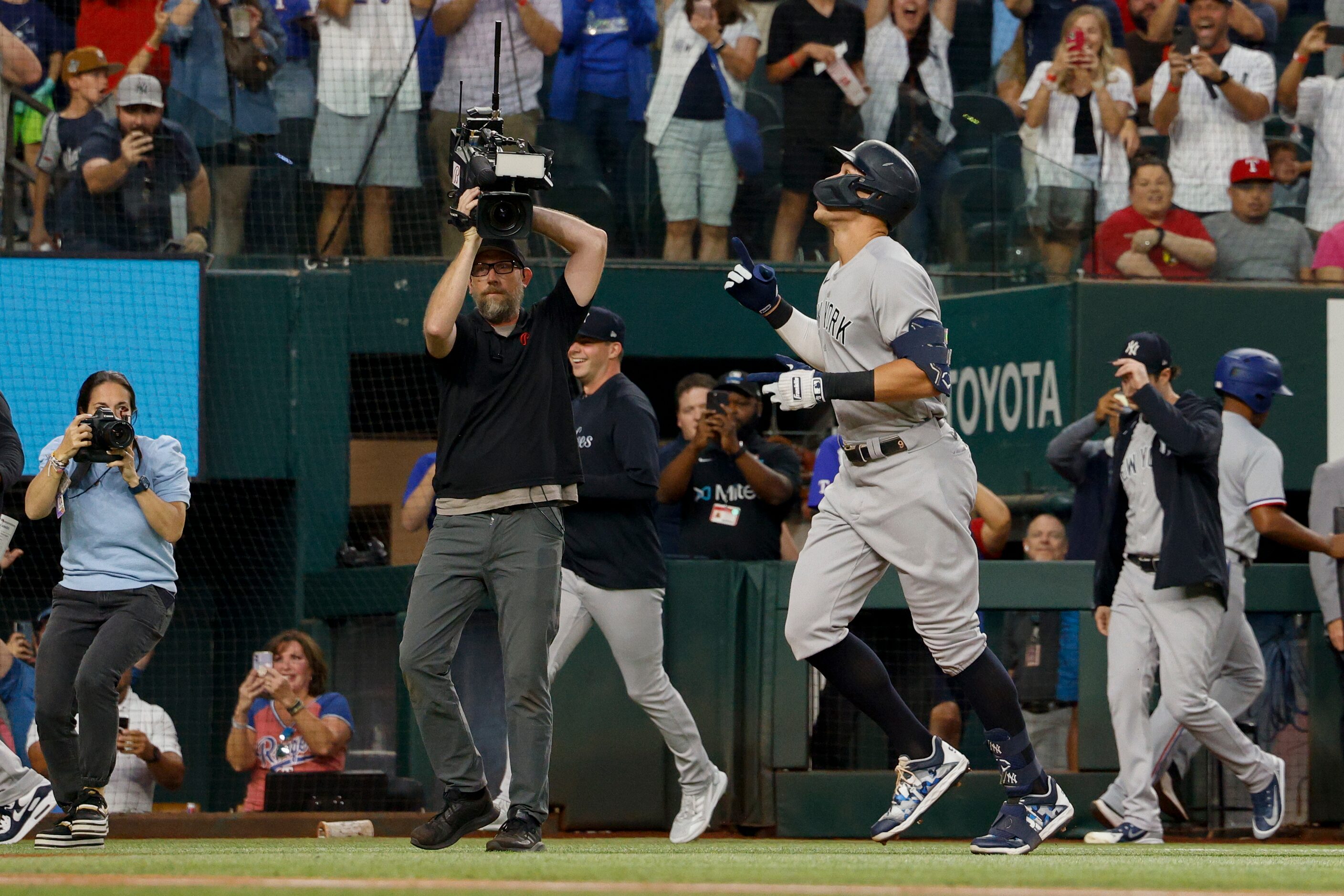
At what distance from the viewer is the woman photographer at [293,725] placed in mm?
8930

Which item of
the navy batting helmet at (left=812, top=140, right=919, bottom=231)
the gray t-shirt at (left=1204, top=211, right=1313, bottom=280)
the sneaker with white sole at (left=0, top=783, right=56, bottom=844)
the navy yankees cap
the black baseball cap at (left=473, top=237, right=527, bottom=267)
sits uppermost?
the gray t-shirt at (left=1204, top=211, right=1313, bottom=280)

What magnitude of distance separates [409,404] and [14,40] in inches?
124

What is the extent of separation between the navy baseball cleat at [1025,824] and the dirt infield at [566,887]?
5.15 ft

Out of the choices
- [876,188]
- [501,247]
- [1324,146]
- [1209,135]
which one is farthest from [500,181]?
[1324,146]

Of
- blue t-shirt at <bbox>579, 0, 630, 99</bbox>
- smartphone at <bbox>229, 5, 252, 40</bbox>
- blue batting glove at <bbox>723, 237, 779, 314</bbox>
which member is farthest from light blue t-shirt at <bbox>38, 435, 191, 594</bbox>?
blue t-shirt at <bbox>579, 0, 630, 99</bbox>

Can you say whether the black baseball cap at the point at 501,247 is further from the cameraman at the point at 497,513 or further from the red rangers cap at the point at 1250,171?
the red rangers cap at the point at 1250,171

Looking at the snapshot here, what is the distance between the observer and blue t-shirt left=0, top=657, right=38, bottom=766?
9500 millimetres

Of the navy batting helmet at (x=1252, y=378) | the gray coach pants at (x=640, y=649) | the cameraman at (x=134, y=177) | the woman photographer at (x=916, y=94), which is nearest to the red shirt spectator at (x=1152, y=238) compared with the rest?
the woman photographer at (x=916, y=94)

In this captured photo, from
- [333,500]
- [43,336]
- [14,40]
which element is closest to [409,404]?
[333,500]

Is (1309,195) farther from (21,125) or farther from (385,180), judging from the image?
(21,125)

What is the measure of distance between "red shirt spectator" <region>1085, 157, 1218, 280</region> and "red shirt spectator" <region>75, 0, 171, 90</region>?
5.90m

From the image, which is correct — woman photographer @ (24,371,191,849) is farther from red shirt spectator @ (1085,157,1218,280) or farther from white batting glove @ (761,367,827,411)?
red shirt spectator @ (1085,157,1218,280)

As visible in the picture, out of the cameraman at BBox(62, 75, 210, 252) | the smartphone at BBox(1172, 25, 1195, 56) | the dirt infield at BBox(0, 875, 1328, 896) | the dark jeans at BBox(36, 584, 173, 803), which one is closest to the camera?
the dirt infield at BBox(0, 875, 1328, 896)

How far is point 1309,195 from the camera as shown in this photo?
11.5 meters
